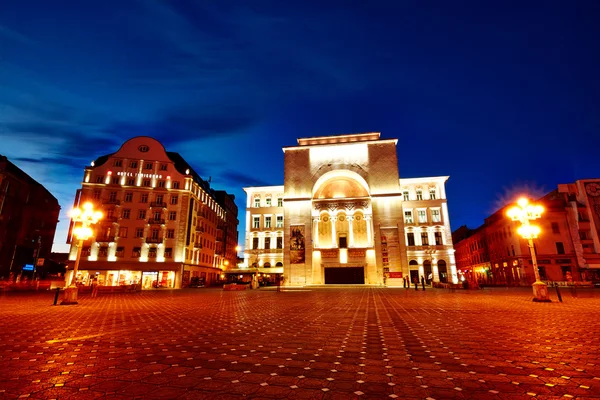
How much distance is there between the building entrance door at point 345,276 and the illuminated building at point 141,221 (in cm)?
2236

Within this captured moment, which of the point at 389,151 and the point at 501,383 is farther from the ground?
the point at 389,151

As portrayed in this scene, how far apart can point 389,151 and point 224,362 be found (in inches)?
2002

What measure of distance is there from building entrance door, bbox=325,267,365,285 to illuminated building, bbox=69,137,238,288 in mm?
22360

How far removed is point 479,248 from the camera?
6538 centimetres

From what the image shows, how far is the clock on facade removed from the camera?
44.6 m

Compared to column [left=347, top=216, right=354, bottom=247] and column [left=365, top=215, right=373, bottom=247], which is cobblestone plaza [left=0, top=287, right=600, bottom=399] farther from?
column [left=347, top=216, right=354, bottom=247]

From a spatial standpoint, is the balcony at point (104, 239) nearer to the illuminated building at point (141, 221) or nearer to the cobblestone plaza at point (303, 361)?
the illuminated building at point (141, 221)

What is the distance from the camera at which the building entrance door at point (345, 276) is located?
47.1 m

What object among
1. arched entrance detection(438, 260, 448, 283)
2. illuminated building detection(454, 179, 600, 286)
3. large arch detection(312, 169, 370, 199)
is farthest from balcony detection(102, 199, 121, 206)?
illuminated building detection(454, 179, 600, 286)

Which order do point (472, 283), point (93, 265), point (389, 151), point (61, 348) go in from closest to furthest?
1. point (61, 348)
2. point (472, 283)
3. point (93, 265)
4. point (389, 151)

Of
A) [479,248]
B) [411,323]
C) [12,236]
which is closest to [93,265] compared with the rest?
[12,236]

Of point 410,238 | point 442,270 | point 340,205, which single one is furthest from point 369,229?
point 442,270

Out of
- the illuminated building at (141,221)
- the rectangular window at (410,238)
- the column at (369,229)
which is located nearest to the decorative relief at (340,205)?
the column at (369,229)

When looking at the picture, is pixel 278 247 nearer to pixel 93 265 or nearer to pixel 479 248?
pixel 93 265
